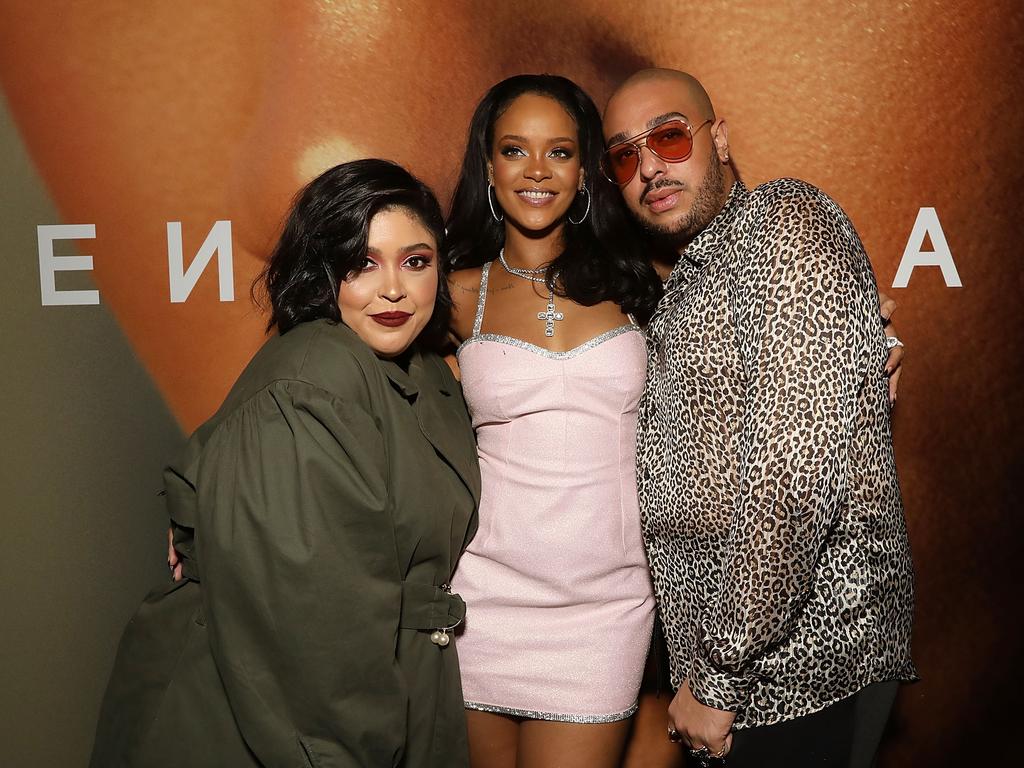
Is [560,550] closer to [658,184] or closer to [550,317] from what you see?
[550,317]

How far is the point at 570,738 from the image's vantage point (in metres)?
2.33

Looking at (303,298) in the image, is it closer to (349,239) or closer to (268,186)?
(349,239)

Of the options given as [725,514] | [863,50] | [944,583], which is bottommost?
[944,583]

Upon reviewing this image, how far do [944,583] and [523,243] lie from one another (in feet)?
6.42

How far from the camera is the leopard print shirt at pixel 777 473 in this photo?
1.75 meters

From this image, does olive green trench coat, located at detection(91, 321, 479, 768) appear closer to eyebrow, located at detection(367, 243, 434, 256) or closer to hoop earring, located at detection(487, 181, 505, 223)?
eyebrow, located at detection(367, 243, 434, 256)

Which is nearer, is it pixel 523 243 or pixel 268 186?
pixel 523 243

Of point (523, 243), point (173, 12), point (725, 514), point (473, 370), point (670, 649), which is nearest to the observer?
point (725, 514)

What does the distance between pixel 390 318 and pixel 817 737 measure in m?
1.46

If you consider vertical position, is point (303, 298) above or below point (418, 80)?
below

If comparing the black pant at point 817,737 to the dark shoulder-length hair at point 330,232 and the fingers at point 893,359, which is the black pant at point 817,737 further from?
the dark shoulder-length hair at point 330,232

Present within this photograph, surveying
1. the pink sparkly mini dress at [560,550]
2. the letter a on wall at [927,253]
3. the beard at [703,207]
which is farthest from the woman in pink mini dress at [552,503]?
the letter a on wall at [927,253]

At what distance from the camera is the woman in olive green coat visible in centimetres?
176

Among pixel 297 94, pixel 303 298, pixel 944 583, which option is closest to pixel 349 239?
pixel 303 298
